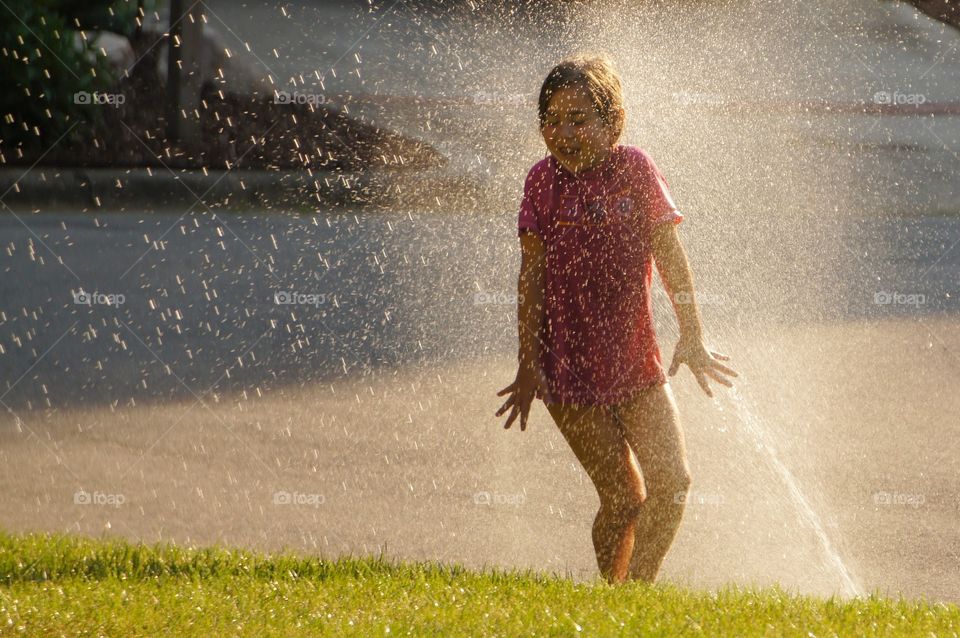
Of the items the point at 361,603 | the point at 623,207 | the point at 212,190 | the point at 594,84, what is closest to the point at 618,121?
the point at 594,84

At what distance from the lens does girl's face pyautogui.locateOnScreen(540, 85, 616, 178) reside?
3.96 metres

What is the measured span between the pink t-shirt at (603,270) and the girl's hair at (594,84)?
112 mm

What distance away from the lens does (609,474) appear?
412 centimetres

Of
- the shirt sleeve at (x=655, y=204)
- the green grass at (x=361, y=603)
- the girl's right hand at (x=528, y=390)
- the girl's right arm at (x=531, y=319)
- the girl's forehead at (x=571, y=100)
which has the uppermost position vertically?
the girl's forehead at (x=571, y=100)

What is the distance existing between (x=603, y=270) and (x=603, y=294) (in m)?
0.07

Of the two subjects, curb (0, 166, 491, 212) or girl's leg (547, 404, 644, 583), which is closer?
girl's leg (547, 404, 644, 583)

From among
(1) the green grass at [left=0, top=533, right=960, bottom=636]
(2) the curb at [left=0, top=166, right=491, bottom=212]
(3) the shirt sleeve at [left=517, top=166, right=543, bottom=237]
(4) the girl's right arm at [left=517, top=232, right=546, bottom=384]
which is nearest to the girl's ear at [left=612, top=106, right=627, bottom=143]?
(3) the shirt sleeve at [left=517, top=166, right=543, bottom=237]

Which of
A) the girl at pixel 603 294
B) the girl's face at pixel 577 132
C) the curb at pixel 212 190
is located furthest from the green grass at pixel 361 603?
the curb at pixel 212 190

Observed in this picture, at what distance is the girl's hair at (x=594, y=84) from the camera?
3975 millimetres

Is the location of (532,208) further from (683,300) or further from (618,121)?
(683,300)

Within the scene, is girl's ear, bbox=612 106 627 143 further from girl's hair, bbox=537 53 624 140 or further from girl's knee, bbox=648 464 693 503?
girl's knee, bbox=648 464 693 503

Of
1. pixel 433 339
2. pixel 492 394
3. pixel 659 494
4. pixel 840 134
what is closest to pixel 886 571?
pixel 659 494

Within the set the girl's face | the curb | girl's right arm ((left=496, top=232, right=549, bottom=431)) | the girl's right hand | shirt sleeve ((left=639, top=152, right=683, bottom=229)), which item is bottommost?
the curb

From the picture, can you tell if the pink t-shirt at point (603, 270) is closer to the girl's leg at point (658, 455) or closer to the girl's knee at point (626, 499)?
the girl's leg at point (658, 455)
